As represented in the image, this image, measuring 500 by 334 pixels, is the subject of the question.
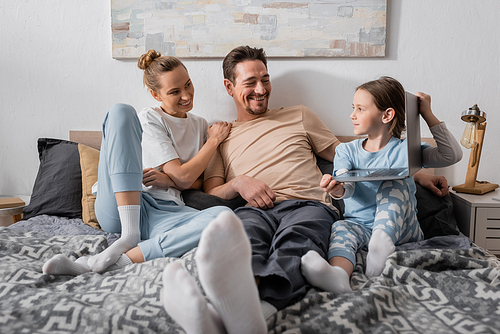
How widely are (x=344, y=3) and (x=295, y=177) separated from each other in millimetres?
968

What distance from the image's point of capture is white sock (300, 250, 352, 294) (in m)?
0.98

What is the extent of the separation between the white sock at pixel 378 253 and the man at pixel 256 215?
15 cm

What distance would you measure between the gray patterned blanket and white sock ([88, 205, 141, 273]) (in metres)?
0.04

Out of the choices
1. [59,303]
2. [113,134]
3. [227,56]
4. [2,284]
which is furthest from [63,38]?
[59,303]

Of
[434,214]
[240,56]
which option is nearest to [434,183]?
[434,214]

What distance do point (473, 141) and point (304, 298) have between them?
1.29 m

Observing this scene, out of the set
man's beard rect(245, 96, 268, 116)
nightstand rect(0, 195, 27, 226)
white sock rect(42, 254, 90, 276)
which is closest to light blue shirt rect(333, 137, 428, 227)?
man's beard rect(245, 96, 268, 116)

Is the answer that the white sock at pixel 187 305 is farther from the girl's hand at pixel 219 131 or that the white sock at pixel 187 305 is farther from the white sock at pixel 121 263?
the girl's hand at pixel 219 131

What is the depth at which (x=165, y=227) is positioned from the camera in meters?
1.36

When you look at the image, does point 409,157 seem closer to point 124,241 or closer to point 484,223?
point 484,223

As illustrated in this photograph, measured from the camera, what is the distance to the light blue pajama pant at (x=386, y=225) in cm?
120

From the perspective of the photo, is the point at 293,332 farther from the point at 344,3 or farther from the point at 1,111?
the point at 1,111

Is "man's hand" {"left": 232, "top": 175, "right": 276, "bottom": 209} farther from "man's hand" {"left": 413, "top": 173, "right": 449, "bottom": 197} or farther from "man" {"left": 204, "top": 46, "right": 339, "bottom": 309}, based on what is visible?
"man's hand" {"left": 413, "top": 173, "right": 449, "bottom": 197}

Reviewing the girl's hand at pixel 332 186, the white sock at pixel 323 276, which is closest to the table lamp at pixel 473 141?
the girl's hand at pixel 332 186
